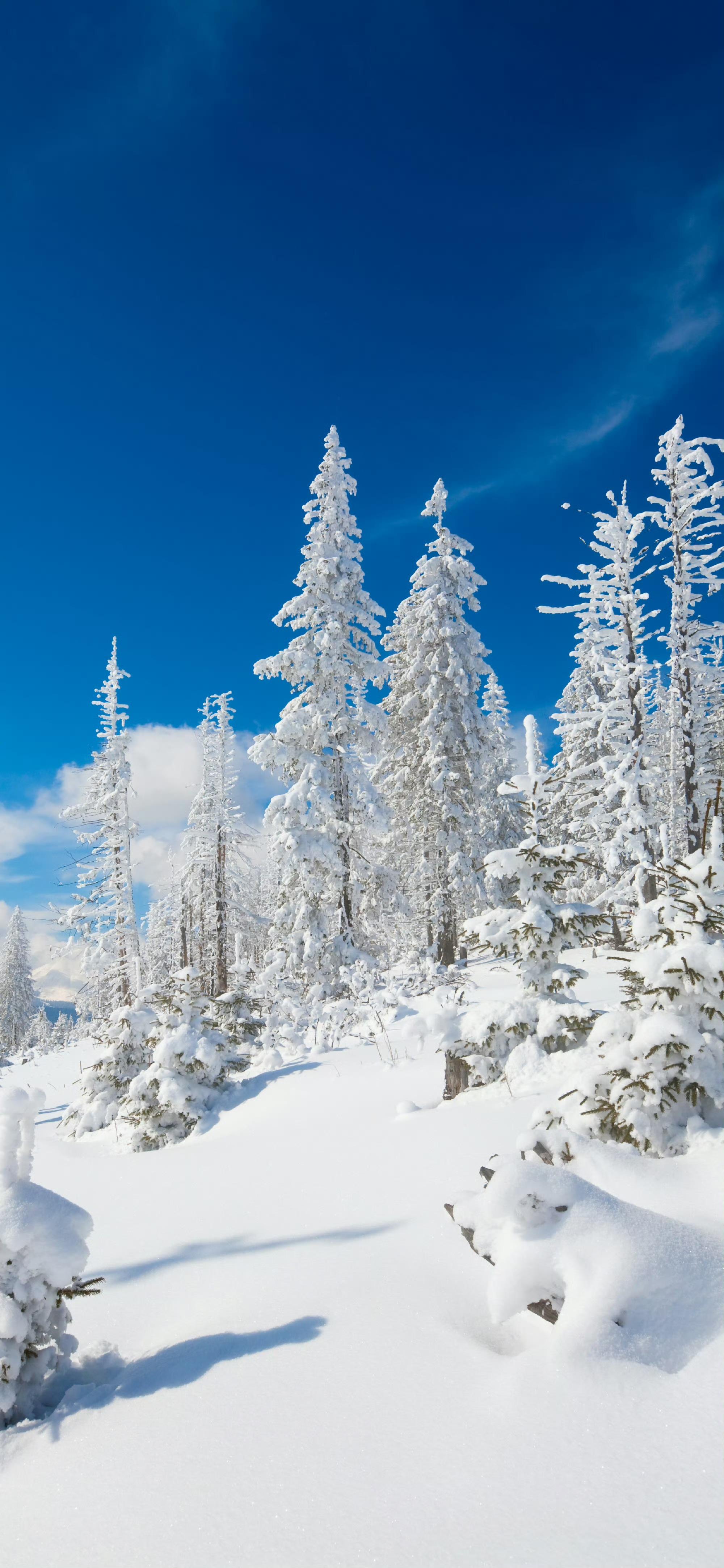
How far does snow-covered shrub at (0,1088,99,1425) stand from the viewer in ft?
9.19

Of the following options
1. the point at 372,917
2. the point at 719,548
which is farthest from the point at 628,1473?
the point at 719,548

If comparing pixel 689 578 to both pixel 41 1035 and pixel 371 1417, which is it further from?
pixel 41 1035

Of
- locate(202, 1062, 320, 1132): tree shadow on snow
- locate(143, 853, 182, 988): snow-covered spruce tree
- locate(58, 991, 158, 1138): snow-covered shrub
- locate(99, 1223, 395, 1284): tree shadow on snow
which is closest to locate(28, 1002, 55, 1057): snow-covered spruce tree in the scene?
locate(143, 853, 182, 988): snow-covered spruce tree

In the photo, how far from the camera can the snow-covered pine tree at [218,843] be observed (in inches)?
1201

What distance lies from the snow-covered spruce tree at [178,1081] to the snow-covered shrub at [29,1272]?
238 inches

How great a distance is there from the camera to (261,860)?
71.9m

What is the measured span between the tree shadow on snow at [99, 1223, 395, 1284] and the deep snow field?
19mm

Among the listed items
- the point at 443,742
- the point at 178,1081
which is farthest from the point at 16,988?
the point at 178,1081

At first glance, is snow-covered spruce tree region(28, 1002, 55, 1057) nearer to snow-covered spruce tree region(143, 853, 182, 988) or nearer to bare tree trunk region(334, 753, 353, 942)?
snow-covered spruce tree region(143, 853, 182, 988)

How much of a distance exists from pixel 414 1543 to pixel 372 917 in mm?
16439

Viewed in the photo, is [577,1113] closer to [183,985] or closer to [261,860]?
[183,985]

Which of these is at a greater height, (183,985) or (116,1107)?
(183,985)

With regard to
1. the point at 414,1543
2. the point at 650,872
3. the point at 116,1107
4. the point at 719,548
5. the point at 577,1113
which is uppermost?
the point at 719,548

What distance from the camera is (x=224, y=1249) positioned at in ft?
15.0
